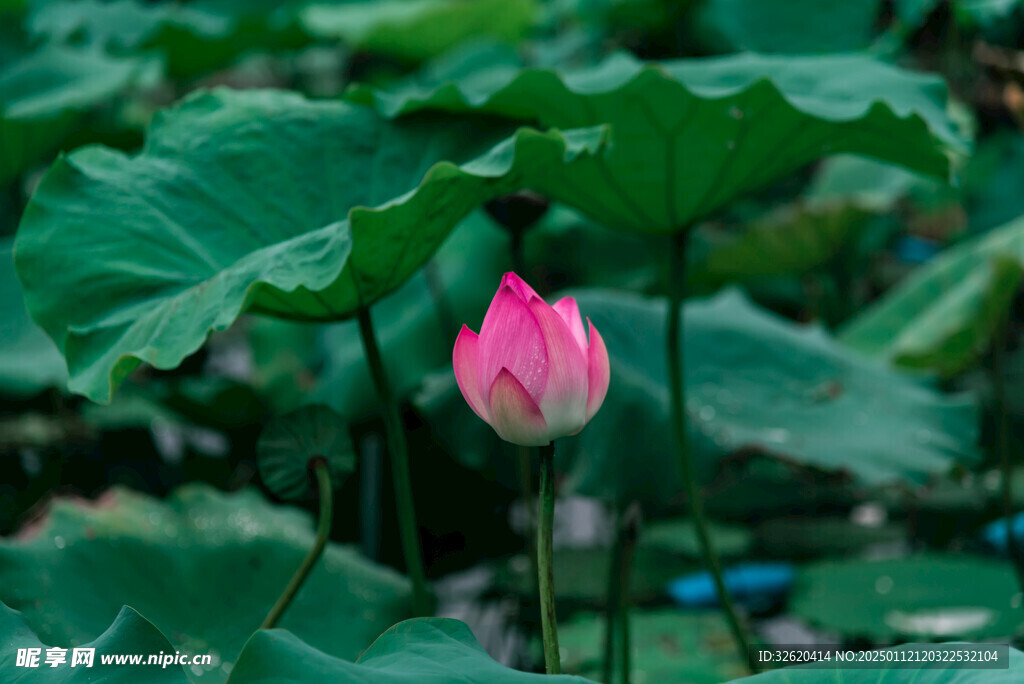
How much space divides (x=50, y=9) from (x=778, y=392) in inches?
94.8

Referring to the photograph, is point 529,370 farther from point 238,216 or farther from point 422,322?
point 422,322

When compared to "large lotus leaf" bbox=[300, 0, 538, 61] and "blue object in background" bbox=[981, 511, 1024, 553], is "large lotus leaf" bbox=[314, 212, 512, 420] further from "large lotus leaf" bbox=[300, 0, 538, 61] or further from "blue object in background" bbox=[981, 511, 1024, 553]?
"blue object in background" bbox=[981, 511, 1024, 553]

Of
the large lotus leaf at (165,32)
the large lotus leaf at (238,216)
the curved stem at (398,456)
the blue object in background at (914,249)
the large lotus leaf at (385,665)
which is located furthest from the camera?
the blue object in background at (914,249)

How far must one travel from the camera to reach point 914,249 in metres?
3.14

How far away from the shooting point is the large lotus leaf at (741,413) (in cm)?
106

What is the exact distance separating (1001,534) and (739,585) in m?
0.50

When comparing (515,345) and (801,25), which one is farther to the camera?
(801,25)

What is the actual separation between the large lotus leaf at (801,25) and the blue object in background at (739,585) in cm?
166

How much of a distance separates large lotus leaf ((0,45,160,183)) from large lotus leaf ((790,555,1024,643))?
174 cm

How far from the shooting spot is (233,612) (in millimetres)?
1016

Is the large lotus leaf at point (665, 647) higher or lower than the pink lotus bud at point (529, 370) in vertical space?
lower

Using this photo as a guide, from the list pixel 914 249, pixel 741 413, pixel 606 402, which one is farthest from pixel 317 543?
pixel 914 249

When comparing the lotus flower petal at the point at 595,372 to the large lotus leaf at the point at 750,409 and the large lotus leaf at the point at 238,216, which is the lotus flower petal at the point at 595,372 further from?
the large lotus leaf at the point at 750,409

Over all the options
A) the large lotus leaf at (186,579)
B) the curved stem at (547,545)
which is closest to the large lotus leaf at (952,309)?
the large lotus leaf at (186,579)
